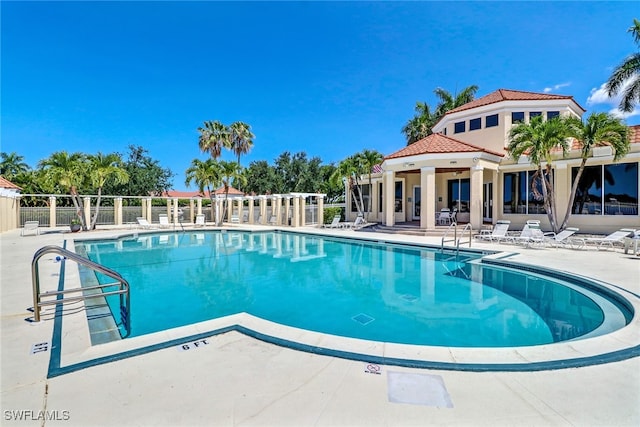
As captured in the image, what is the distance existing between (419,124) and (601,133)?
19.1 m

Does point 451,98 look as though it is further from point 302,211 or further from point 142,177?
point 142,177

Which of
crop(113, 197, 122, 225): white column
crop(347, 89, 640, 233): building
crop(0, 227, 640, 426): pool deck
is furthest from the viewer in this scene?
crop(113, 197, 122, 225): white column

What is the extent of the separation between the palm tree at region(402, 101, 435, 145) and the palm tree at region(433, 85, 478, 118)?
1.16m

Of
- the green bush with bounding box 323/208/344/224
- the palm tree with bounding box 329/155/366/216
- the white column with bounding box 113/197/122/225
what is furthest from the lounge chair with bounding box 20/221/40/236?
the green bush with bounding box 323/208/344/224

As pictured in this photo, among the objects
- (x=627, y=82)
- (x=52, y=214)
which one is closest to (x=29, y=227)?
(x=52, y=214)

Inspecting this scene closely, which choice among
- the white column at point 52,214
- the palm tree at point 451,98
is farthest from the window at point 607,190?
the white column at point 52,214

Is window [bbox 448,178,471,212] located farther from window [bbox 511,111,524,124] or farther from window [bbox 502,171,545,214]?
window [bbox 511,111,524,124]

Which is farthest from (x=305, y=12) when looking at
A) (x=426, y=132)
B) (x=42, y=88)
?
(x=42, y=88)

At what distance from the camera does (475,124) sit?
72.5ft

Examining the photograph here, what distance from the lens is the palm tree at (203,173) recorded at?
27.8 metres

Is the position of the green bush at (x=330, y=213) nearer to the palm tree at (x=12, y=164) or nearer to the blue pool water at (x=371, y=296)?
the blue pool water at (x=371, y=296)

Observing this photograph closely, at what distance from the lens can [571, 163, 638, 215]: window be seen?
14.9 meters

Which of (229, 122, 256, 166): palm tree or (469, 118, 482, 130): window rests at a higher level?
(229, 122, 256, 166): palm tree

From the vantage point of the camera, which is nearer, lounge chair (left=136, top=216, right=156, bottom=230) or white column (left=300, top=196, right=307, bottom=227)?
lounge chair (left=136, top=216, right=156, bottom=230)
